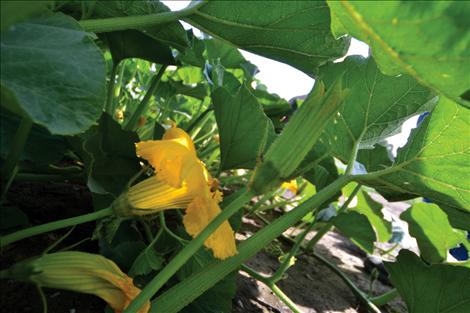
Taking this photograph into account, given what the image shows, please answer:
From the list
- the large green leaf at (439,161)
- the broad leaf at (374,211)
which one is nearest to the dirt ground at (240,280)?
the broad leaf at (374,211)

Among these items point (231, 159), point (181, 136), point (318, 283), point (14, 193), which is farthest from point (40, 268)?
point (318, 283)

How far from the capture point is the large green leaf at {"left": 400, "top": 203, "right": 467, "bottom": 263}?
1234 mm

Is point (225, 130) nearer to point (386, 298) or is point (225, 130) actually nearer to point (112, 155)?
point (112, 155)

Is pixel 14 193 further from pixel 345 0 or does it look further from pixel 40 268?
pixel 345 0

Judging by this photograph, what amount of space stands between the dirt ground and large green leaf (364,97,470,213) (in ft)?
1.53

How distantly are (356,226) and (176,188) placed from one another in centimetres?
75

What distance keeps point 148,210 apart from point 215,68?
0.43 metres

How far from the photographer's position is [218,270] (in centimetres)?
60

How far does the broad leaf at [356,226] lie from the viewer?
1.21m

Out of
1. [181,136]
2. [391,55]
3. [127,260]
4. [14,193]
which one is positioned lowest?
[14,193]

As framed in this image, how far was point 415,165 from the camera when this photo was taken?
2.21 feet

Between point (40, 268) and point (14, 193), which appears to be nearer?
point (40, 268)

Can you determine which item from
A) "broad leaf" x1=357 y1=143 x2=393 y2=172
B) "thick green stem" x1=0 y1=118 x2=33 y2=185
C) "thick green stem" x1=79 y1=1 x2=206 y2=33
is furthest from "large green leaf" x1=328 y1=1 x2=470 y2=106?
"broad leaf" x1=357 y1=143 x2=393 y2=172

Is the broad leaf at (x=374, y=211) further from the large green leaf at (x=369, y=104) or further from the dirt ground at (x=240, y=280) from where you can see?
the large green leaf at (x=369, y=104)
